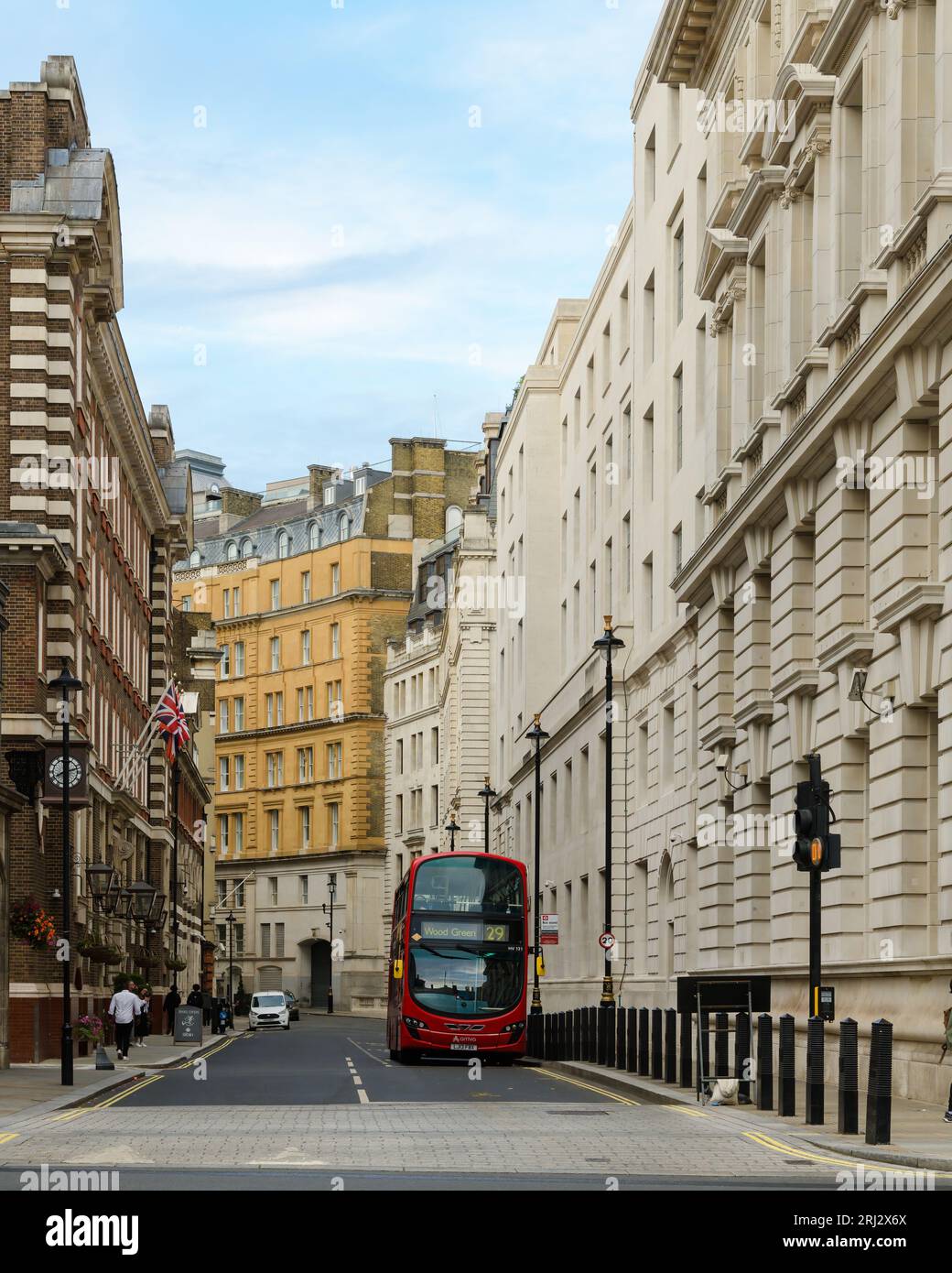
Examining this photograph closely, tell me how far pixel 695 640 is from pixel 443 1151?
2392 cm

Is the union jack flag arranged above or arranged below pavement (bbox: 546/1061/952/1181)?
above

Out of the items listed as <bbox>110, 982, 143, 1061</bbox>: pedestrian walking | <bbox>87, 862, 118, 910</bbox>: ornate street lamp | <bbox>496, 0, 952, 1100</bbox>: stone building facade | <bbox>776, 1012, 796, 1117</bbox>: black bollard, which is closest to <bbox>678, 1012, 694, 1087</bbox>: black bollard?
<bbox>496, 0, 952, 1100</bbox>: stone building facade

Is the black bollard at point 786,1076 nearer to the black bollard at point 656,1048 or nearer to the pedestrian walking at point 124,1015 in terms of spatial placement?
the black bollard at point 656,1048

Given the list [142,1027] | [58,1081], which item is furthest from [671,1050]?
[142,1027]

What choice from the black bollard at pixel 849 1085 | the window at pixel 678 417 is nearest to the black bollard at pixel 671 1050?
the black bollard at pixel 849 1085

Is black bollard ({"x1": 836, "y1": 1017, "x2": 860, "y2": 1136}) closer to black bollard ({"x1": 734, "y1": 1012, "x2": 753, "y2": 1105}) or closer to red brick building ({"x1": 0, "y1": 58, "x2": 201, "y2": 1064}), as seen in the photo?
black bollard ({"x1": 734, "y1": 1012, "x2": 753, "y2": 1105})

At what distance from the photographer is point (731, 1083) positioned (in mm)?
22953

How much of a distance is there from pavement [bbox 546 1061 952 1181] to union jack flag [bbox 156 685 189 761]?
77.8 feet

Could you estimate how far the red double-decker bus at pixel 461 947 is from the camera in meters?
37.0

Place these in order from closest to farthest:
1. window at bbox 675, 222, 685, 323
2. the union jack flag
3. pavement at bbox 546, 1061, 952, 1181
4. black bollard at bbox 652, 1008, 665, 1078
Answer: pavement at bbox 546, 1061, 952, 1181
black bollard at bbox 652, 1008, 665, 1078
window at bbox 675, 222, 685, 323
the union jack flag

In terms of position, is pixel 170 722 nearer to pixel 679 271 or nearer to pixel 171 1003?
pixel 171 1003

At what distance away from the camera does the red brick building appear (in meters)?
35.9

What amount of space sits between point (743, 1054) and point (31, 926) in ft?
51.9

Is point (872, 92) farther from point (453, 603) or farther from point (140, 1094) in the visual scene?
point (453, 603)
